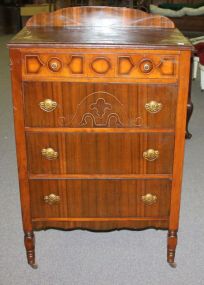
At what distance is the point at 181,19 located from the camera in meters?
7.32

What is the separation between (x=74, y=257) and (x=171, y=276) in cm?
48

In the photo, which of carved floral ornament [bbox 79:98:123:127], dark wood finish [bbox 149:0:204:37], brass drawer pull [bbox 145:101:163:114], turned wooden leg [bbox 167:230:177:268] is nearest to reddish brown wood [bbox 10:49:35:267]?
carved floral ornament [bbox 79:98:123:127]

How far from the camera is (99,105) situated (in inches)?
64.4

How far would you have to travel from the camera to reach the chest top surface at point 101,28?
64.9 inches

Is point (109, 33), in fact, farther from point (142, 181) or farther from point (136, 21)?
point (142, 181)

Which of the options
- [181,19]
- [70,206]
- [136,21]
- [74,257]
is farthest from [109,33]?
[181,19]

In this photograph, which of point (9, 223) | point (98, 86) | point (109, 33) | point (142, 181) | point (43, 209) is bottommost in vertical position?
point (9, 223)

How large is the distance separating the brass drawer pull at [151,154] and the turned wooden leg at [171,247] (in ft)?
1.22

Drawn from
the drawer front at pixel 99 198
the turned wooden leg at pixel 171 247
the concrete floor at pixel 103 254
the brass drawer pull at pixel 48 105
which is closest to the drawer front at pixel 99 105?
the brass drawer pull at pixel 48 105

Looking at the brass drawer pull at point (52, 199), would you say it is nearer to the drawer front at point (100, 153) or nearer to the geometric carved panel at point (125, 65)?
the drawer front at point (100, 153)

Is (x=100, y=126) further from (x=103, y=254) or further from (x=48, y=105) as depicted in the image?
(x=103, y=254)

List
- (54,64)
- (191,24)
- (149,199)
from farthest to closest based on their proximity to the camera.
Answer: (191,24) → (149,199) → (54,64)

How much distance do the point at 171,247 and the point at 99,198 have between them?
416 millimetres

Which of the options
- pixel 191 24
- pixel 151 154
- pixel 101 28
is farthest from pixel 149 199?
pixel 191 24
